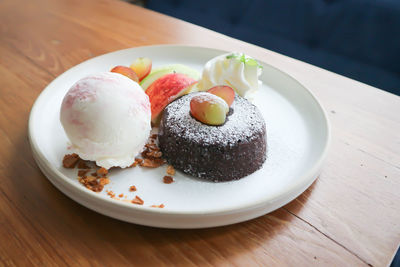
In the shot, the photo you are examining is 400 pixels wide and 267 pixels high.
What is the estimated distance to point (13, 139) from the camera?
996 mm

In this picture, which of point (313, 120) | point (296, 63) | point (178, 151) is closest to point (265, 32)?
point (296, 63)

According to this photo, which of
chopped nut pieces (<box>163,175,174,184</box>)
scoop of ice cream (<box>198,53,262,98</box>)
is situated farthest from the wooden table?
scoop of ice cream (<box>198,53,262,98</box>)

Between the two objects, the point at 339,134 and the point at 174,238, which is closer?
the point at 174,238

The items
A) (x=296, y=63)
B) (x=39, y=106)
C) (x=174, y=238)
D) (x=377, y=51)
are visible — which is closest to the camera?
(x=174, y=238)

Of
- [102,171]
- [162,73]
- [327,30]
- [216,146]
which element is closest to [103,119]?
[102,171]

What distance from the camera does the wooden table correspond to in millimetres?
685

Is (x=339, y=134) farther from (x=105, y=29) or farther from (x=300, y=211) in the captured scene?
(x=105, y=29)

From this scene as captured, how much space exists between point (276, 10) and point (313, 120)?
141 cm

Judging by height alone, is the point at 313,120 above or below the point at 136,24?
above

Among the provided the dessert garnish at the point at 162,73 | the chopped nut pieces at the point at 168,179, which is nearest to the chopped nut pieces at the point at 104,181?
the chopped nut pieces at the point at 168,179

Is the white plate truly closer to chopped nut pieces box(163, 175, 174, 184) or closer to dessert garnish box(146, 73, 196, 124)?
chopped nut pieces box(163, 175, 174, 184)

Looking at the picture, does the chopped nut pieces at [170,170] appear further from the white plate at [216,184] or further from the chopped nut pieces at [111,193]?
the chopped nut pieces at [111,193]

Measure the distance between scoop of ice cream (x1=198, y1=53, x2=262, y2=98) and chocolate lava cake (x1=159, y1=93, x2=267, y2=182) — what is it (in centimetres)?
21

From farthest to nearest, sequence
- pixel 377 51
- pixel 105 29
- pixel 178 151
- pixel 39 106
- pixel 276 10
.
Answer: pixel 276 10 < pixel 377 51 < pixel 105 29 < pixel 39 106 < pixel 178 151
